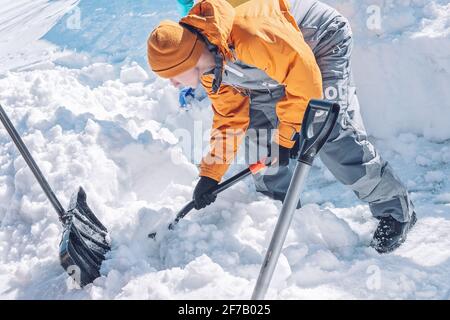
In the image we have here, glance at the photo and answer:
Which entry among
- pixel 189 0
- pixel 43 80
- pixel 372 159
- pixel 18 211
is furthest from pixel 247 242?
pixel 43 80

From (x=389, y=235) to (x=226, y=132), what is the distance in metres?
1.06

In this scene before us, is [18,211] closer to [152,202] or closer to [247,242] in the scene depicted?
[152,202]

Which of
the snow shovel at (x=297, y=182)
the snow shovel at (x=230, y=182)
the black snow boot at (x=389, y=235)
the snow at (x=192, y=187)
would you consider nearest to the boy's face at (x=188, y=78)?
the snow shovel at (x=297, y=182)

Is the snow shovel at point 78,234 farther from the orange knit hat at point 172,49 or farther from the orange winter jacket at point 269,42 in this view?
the orange winter jacket at point 269,42

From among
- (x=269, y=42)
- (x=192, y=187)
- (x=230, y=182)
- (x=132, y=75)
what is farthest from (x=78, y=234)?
(x=132, y=75)

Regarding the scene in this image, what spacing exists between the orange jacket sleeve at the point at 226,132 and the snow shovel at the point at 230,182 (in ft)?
0.22

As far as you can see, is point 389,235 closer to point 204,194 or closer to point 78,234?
point 204,194

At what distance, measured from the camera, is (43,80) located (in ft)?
13.7

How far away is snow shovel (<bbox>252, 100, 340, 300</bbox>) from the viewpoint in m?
1.66

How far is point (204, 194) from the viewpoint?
8.34 ft

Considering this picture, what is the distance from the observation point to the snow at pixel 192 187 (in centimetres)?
213

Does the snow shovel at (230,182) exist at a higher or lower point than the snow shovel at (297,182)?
lower

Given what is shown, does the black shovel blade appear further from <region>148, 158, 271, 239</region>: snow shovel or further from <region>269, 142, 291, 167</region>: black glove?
<region>269, 142, 291, 167</region>: black glove
